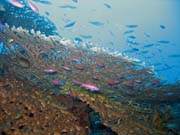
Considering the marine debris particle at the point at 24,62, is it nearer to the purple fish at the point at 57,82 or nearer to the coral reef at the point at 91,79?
the coral reef at the point at 91,79

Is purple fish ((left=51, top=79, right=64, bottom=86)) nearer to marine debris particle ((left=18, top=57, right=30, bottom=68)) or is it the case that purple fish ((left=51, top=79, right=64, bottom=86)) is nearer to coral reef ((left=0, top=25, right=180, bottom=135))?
coral reef ((left=0, top=25, right=180, bottom=135))

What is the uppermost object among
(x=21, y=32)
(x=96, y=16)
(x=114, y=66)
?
(x=21, y=32)

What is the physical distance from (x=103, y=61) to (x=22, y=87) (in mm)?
2541

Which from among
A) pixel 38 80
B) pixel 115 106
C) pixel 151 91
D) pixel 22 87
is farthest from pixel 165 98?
pixel 22 87

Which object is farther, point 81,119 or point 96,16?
point 96,16

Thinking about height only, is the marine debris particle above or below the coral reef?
above

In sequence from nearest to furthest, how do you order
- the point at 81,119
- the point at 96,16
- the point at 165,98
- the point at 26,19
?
A: the point at 81,119 → the point at 165,98 → the point at 26,19 → the point at 96,16

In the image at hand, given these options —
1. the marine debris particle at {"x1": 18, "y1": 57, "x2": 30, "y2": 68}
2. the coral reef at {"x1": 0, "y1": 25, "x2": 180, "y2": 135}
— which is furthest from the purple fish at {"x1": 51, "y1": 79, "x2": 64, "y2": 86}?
the marine debris particle at {"x1": 18, "y1": 57, "x2": 30, "y2": 68}

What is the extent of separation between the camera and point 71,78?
5.42m

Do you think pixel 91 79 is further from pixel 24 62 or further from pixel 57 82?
pixel 24 62

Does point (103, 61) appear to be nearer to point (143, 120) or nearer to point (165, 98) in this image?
point (165, 98)

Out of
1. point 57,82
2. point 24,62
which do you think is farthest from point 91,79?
point 24,62

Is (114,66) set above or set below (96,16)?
above

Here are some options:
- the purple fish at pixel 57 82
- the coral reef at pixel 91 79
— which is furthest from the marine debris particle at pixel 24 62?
the purple fish at pixel 57 82
